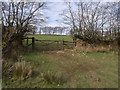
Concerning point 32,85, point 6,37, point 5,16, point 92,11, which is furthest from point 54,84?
point 92,11

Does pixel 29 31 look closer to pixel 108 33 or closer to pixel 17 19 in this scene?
pixel 17 19

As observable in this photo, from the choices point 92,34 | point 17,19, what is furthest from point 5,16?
point 92,34

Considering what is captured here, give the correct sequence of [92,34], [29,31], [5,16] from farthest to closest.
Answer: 1. [92,34]
2. [29,31]
3. [5,16]

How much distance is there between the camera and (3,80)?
2.85 m

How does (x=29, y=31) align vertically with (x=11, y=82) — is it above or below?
above

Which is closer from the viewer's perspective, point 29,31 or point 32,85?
point 32,85

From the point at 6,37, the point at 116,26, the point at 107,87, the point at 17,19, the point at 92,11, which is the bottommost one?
the point at 107,87

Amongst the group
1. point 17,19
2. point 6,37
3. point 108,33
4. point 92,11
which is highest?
point 92,11

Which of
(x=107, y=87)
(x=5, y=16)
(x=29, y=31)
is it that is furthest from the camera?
(x=29, y=31)

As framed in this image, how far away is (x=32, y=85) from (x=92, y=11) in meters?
10.1

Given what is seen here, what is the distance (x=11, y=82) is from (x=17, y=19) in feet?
24.0

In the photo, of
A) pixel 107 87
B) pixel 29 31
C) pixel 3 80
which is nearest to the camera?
pixel 107 87

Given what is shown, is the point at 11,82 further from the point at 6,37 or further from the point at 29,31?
the point at 29,31

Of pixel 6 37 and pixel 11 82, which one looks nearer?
pixel 11 82
